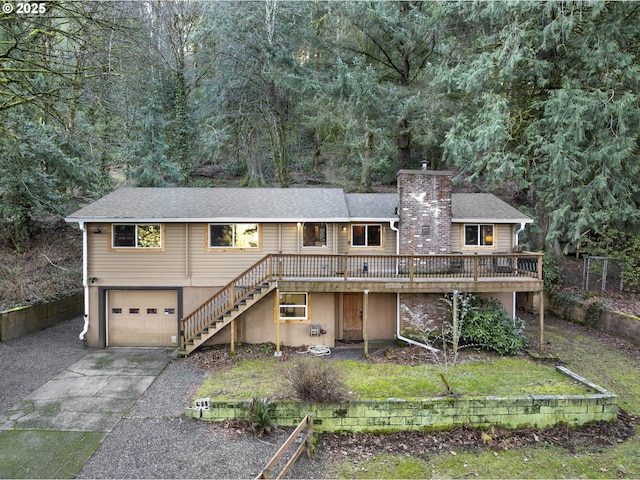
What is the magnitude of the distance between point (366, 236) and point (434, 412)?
20.2ft

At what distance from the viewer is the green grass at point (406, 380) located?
791 cm

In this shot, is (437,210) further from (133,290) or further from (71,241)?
(71,241)

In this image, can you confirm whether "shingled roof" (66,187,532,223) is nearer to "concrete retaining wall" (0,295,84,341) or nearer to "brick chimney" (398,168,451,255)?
"brick chimney" (398,168,451,255)

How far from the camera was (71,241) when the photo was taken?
59.4 ft

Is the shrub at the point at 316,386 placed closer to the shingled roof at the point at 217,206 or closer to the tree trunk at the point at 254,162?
the shingled roof at the point at 217,206

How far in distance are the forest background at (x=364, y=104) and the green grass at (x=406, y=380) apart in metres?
7.52

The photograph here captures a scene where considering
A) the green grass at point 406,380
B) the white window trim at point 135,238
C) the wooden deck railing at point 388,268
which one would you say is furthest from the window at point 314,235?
the white window trim at point 135,238

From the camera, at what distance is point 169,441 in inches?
262

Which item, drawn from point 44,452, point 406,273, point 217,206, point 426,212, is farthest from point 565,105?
point 44,452

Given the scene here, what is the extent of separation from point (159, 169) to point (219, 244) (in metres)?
10.3

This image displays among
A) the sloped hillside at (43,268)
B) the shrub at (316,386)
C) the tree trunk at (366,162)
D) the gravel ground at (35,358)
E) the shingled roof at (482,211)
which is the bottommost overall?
the gravel ground at (35,358)

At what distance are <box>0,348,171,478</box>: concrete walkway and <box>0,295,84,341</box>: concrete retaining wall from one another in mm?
3331

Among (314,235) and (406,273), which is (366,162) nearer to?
(314,235)

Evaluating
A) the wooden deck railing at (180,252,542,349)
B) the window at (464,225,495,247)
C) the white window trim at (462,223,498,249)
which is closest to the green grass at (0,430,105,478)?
the wooden deck railing at (180,252,542,349)
